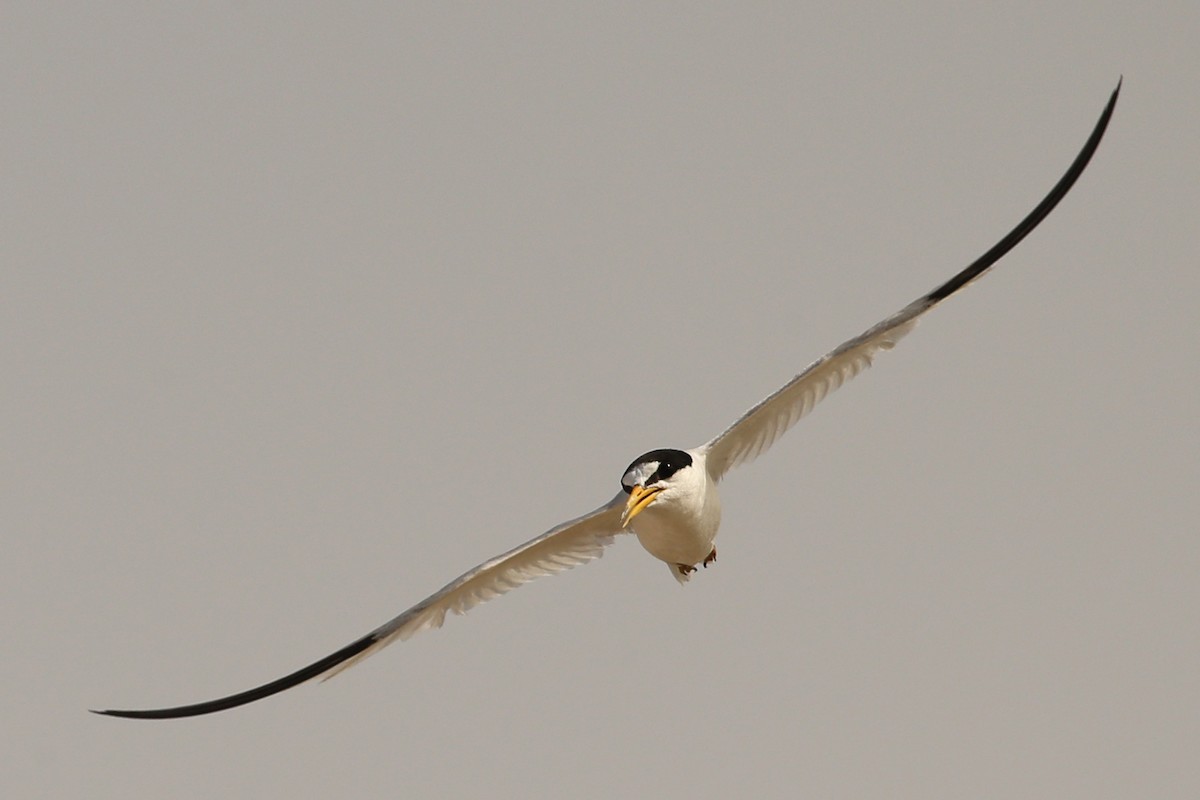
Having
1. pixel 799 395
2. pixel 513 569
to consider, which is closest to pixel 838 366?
pixel 799 395

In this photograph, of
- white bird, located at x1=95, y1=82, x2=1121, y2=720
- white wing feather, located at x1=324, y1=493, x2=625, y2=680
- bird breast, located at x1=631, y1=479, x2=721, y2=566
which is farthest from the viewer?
white wing feather, located at x1=324, y1=493, x2=625, y2=680

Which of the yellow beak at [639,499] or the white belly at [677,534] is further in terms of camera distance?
the white belly at [677,534]

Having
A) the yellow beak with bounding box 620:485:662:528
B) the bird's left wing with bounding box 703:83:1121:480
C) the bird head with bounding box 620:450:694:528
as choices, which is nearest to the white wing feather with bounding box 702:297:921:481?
the bird's left wing with bounding box 703:83:1121:480

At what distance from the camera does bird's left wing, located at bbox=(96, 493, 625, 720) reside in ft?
50.8

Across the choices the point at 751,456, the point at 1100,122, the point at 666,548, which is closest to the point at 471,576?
the point at 666,548

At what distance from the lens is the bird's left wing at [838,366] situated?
14.4m

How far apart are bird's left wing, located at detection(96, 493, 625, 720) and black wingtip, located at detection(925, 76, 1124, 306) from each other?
361 cm

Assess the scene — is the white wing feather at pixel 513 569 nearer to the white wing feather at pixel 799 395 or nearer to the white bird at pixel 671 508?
the white bird at pixel 671 508

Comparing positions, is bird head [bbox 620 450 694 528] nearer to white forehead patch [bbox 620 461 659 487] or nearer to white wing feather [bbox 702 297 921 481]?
white forehead patch [bbox 620 461 659 487]

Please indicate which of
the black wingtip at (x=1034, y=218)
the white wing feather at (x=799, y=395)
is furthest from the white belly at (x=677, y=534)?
the black wingtip at (x=1034, y=218)

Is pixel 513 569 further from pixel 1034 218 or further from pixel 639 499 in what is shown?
pixel 1034 218

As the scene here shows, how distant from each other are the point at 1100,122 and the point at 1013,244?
1.42 meters

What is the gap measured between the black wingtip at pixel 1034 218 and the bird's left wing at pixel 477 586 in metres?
3.61

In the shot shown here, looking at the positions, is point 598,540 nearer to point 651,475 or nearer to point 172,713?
point 651,475
